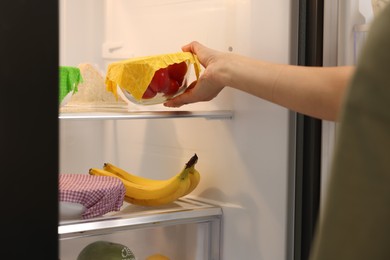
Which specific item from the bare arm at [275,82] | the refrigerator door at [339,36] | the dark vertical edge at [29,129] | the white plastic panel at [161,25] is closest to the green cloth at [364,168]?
the dark vertical edge at [29,129]

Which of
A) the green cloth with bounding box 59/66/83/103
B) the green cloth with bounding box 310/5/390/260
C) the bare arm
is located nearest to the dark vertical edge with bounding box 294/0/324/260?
the bare arm

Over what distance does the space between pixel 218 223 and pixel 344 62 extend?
1.75 feet

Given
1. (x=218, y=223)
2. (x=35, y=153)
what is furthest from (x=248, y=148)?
(x=35, y=153)

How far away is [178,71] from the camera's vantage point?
163cm

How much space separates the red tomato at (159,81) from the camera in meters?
1.58

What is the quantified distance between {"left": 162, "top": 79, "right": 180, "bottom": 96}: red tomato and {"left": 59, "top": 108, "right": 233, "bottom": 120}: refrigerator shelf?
2.9 inches

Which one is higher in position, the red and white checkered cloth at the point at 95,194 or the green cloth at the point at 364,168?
the green cloth at the point at 364,168

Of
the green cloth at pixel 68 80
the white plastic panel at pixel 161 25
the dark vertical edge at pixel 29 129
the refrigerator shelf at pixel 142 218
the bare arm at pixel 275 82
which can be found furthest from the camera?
the white plastic panel at pixel 161 25

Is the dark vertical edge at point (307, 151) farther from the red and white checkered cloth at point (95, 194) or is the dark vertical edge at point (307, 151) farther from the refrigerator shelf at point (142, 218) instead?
the red and white checkered cloth at point (95, 194)

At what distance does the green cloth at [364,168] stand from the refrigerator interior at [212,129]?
1.15 m

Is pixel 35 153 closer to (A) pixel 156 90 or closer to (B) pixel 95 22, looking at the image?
(A) pixel 156 90

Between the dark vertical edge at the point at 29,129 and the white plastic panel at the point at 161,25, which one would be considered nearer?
the dark vertical edge at the point at 29,129

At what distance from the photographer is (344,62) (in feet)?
4.87

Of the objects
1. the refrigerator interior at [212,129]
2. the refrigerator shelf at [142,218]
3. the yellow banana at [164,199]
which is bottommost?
the refrigerator shelf at [142,218]
